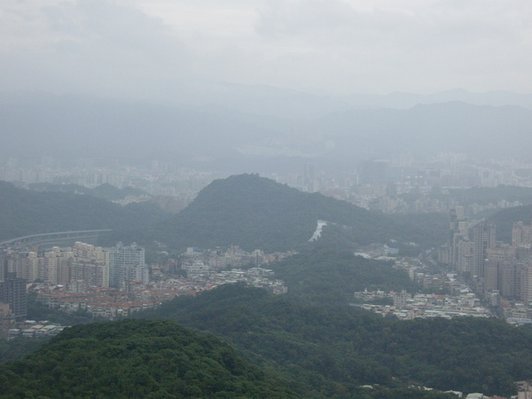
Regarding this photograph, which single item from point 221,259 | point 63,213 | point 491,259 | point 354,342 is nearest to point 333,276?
point 491,259

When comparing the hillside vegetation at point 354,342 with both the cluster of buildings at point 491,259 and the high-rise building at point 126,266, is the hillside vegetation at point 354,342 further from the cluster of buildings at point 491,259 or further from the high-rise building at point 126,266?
the cluster of buildings at point 491,259

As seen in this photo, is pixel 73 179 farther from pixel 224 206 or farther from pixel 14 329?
pixel 14 329

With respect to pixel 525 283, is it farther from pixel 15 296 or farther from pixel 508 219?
pixel 15 296

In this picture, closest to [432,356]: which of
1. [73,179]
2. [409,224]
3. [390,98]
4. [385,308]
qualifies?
[385,308]

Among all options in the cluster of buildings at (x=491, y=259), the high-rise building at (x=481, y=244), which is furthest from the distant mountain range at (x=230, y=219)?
the high-rise building at (x=481, y=244)

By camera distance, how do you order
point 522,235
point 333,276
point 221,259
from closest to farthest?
point 333,276
point 221,259
point 522,235

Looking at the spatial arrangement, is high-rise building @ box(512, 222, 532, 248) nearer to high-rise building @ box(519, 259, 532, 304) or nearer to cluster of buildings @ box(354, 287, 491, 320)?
high-rise building @ box(519, 259, 532, 304)
